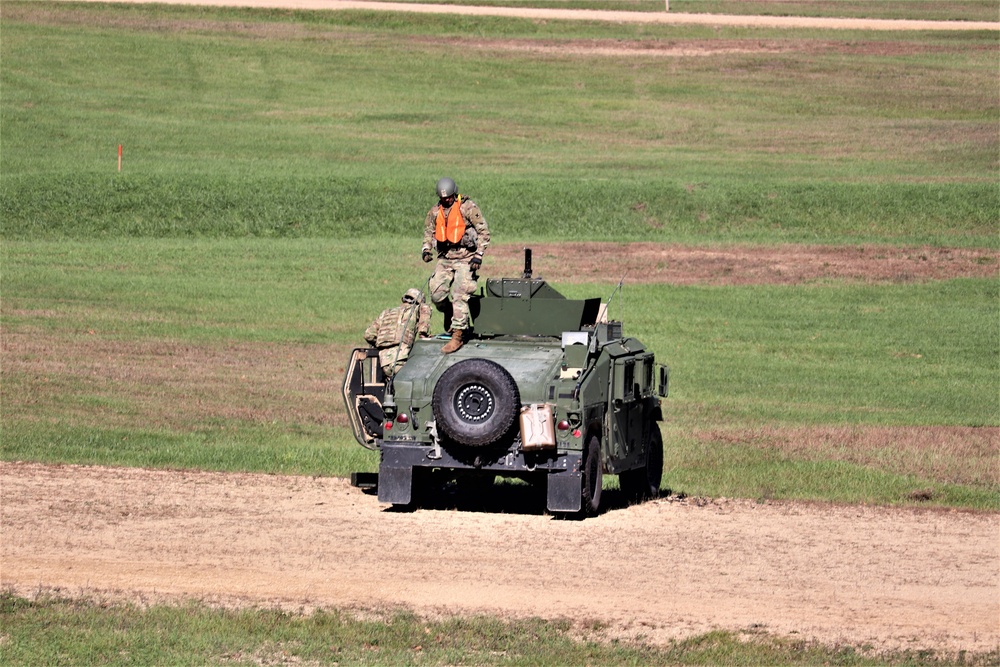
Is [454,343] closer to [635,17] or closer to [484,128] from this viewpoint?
[484,128]

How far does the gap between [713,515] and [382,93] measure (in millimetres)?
46923

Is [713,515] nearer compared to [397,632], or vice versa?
[397,632]

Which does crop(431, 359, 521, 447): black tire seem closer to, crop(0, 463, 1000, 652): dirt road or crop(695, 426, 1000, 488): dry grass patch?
crop(0, 463, 1000, 652): dirt road

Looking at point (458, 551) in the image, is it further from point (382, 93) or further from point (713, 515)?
point (382, 93)

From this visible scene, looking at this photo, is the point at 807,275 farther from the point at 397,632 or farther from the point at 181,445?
the point at 397,632

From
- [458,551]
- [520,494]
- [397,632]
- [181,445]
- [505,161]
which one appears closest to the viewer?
[397,632]

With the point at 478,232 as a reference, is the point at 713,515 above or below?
below

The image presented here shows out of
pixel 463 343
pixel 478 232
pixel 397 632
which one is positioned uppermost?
pixel 478 232

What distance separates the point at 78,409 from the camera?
2370 centimetres

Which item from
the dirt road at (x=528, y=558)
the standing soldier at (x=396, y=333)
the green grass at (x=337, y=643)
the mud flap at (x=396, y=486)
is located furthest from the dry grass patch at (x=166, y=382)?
the green grass at (x=337, y=643)

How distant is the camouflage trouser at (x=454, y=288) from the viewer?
17328 mm

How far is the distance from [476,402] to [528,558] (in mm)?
2000

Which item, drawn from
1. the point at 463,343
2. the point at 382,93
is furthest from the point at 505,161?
the point at 463,343

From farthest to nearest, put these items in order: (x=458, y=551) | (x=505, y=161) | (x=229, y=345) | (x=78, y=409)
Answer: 1. (x=505, y=161)
2. (x=229, y=345)
3. (x=78, y=409)
4. (x=458, y=551)
